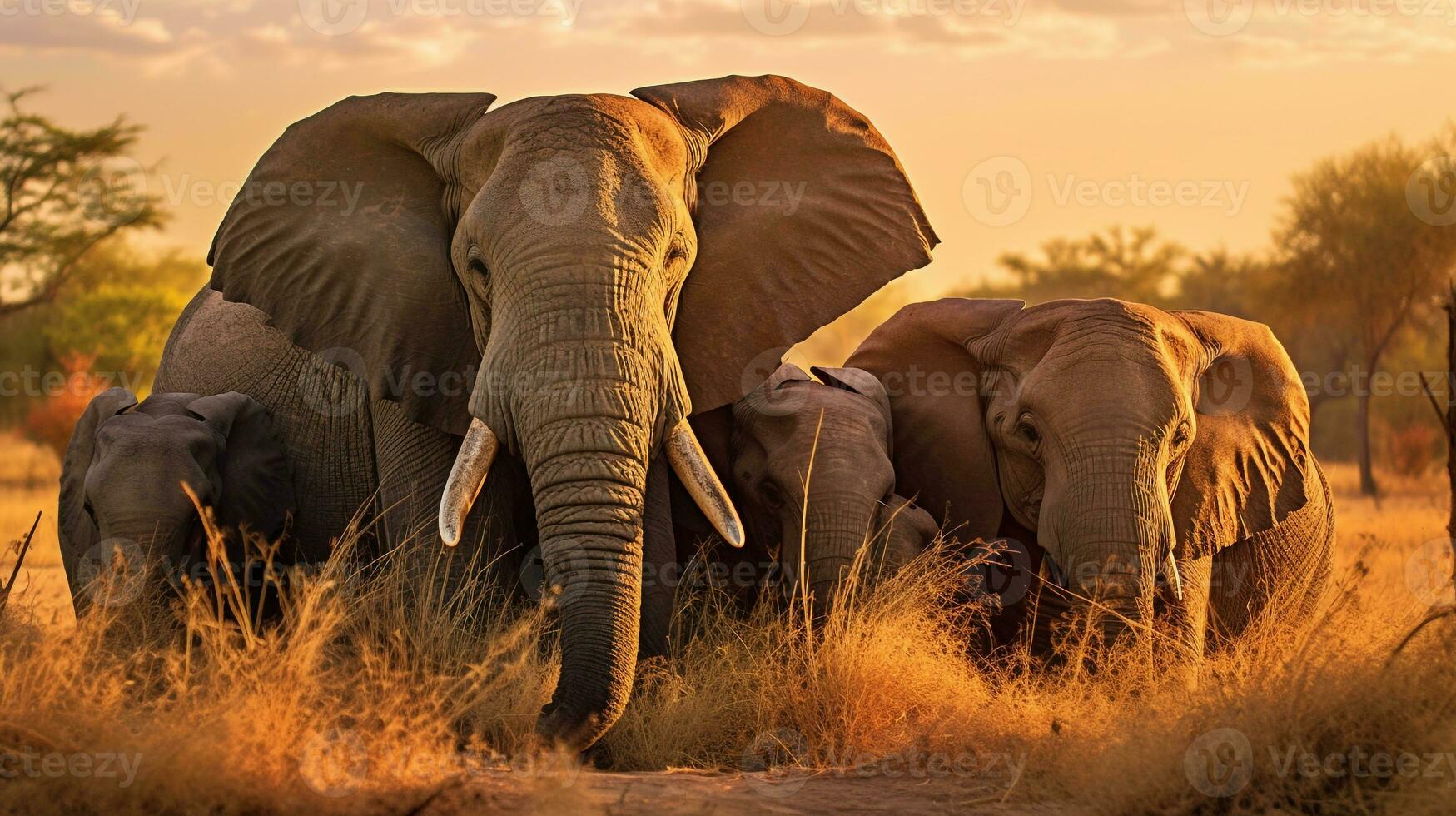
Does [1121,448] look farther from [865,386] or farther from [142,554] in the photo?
[142,554]

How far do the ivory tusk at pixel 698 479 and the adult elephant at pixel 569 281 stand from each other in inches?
0.4

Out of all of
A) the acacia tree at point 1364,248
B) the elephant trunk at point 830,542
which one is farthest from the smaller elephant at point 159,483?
the acacia tree at point 1364,248

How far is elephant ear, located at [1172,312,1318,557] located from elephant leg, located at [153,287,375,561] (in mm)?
3785

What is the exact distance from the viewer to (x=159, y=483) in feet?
25.5

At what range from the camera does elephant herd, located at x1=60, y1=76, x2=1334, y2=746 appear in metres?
6.53

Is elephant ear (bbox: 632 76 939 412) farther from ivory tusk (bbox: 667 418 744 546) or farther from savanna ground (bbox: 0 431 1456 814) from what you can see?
savanna ground (bbox: 0 431 1456 814)

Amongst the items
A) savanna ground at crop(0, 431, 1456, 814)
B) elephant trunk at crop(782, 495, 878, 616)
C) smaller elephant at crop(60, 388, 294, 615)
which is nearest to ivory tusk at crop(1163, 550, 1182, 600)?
savanna ground at crop(0, 431, 1456, 814)

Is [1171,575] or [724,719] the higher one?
[1171,575]

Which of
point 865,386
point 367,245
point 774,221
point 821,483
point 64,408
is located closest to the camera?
point 367,245

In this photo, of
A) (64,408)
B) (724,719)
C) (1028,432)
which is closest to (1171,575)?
(1028,432)

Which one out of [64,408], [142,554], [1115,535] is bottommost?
[64,408]

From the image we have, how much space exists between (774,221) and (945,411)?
4.37 ft

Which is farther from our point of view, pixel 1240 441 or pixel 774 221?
pixel 1240 441

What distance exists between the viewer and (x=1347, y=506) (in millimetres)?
19172
